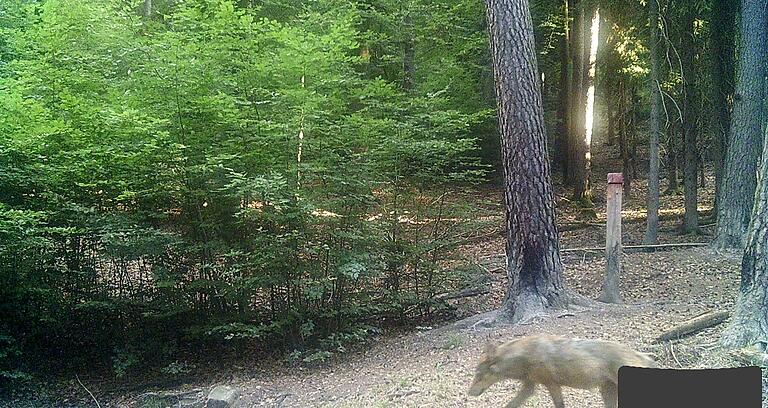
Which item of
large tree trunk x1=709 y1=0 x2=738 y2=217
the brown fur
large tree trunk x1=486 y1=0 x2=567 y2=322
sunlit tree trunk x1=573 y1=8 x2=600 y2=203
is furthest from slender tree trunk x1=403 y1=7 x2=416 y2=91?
the brown fur

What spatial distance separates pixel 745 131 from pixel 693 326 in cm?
591

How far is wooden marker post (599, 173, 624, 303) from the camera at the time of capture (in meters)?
6.97

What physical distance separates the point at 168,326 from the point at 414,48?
6.63 metres

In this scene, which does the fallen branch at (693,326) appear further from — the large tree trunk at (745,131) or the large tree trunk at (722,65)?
the large tree trunk at (722,65)

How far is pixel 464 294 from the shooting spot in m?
9.99

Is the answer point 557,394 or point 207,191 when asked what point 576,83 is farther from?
point 557,394

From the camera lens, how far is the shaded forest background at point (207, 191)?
25.1 feet

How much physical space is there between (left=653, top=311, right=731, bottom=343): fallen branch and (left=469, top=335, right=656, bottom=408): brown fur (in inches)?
97.2

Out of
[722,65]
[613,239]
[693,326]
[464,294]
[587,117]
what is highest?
[722,65]

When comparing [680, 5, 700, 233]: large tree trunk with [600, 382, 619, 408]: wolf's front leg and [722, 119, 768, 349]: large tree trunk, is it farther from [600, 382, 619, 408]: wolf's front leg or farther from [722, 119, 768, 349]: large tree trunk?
[600, 382, 619, 408]: wolf's front leg

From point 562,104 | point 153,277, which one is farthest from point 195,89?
point 562,104

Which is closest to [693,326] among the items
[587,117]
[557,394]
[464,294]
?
[557,394]
